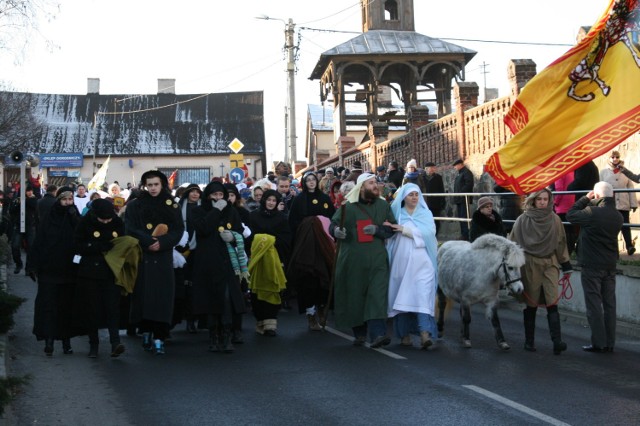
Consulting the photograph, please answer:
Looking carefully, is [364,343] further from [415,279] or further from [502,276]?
[502,276]

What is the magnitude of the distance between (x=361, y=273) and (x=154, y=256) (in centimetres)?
253

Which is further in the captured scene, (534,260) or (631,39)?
(534,260)

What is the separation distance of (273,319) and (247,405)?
4786mm

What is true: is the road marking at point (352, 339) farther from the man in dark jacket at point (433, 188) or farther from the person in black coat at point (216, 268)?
the man in dark jacket at point (433, 188)

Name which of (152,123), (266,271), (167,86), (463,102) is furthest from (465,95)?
(167,86)

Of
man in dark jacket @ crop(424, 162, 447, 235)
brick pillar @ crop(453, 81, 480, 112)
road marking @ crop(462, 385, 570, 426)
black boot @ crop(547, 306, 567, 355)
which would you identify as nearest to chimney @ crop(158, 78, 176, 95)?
brick pillar @ crop(453, 81, 480, 112)

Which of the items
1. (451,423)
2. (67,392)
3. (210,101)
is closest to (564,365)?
(451,423)

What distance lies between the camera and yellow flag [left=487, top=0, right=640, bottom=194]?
393 inches

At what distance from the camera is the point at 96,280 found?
11531mm

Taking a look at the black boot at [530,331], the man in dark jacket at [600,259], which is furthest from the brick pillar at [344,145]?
the black boot at [530,331]

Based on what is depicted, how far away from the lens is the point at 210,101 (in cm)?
7288

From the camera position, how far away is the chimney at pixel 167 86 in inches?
2904

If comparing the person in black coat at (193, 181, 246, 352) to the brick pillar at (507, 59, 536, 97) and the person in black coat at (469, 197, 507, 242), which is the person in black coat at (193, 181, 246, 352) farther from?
the brick pillar at (507, 59, 536, 97)

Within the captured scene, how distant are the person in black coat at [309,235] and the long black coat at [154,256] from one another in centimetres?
256
